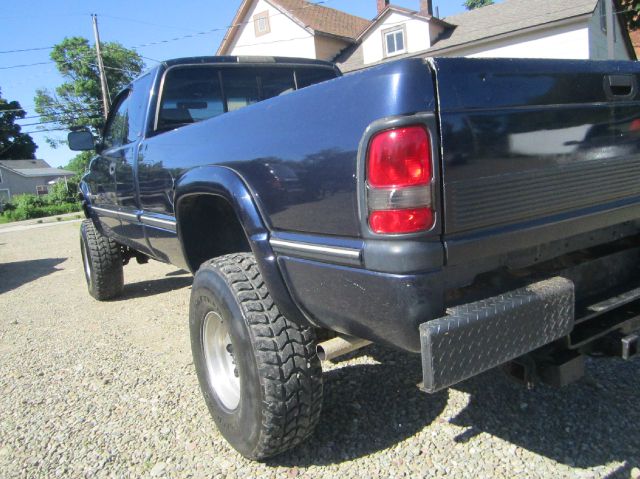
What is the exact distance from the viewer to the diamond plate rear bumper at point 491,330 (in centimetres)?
156

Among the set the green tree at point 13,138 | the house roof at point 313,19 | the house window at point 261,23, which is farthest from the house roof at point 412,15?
the green tree at point 13,138

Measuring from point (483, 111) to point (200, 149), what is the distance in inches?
56.7

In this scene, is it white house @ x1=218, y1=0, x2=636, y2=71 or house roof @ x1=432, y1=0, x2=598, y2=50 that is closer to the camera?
house roof @ x1=432, y1=0, x2=598, y2=50

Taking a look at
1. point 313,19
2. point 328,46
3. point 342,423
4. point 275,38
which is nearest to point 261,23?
point 275,38

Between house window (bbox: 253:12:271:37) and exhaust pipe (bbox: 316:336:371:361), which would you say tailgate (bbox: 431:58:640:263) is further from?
house window (bbox: 253:12:271:37)

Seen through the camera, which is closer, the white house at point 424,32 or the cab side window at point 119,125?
the cab side window at point 119,125

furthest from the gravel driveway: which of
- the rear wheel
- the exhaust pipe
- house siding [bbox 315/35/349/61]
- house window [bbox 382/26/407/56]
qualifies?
house siding [bbox 315/35/349/61]

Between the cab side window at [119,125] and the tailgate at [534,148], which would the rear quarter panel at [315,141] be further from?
the cab side window at [119,125]

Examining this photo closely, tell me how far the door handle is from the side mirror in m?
4.50

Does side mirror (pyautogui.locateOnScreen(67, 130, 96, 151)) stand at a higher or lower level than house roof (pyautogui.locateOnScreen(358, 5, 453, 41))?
lower

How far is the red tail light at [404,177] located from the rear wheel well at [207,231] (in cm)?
130

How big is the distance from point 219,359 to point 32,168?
72881 mm

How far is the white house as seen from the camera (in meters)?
17.6

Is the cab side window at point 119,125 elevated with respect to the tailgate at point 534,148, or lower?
elevated
